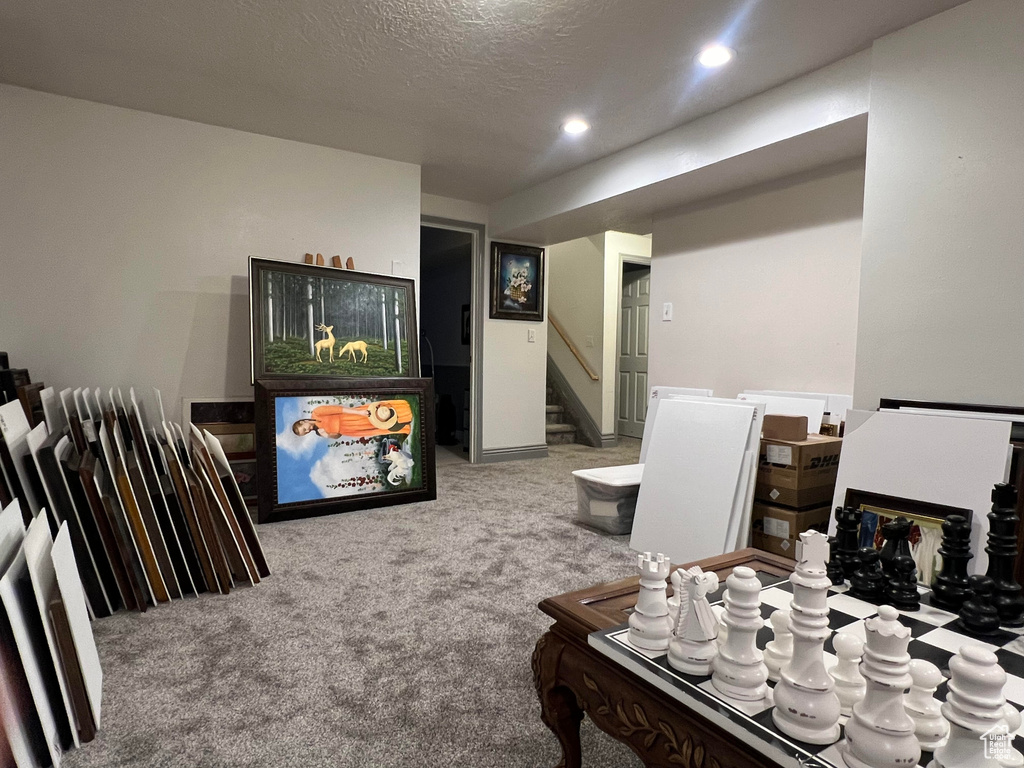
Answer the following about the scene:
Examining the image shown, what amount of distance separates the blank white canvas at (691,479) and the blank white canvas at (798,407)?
1.36 ft

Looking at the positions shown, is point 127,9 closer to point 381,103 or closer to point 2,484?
point 381,103

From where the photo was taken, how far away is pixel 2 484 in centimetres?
190

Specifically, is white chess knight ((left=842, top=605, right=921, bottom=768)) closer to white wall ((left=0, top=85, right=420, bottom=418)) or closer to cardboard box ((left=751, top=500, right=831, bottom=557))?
cardboard box ((left=751, top=500, right=831, bottom=557))

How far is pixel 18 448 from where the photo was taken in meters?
1.98

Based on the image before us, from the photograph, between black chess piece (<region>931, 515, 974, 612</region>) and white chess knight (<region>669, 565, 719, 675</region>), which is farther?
black chess piece (<region>931, 515, 974, 612</region>)

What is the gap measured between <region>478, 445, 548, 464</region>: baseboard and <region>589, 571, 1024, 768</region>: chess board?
402cm

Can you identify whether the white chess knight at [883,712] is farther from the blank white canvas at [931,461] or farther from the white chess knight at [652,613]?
the blank white canvas at [931,461]

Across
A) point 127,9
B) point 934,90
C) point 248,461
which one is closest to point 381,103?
point 127,9

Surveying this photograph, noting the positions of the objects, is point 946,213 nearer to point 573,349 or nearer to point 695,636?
point 695,636

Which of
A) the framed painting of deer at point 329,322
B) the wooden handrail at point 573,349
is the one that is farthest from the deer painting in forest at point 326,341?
the wooden handrail at point 573,349

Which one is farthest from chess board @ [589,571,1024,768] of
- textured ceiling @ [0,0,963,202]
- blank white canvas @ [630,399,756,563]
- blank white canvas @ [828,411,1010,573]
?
textured ceiling @ [0,0,963,202]

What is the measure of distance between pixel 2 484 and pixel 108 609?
0.54 m

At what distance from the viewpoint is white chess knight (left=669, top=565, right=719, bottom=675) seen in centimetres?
86

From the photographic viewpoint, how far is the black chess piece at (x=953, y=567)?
111 centimetres
